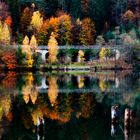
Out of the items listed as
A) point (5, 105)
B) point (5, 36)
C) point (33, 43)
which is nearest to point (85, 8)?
point (33, 43)

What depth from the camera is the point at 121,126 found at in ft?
107

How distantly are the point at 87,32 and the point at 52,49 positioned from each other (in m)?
11.5

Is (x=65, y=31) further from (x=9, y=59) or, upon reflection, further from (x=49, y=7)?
(x=9, y=59)

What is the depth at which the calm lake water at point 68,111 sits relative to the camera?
101 feet

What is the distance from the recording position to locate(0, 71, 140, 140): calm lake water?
3083cm

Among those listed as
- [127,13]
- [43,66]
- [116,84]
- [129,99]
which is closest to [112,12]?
[127,13]

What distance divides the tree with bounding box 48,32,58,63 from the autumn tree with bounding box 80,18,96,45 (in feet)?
28.0

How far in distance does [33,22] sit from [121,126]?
7726cm

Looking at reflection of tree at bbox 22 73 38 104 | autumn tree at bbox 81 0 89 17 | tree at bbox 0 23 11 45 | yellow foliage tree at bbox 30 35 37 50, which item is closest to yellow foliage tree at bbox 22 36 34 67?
yellow foliage tree at bbox 30 35 37 50

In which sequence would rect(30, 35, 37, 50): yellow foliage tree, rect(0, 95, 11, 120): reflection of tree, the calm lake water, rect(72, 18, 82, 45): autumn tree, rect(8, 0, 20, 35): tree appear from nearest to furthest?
the calm lake water, rect(0, 95, 11, 120): reflection of tree, rect(30, 35, 37, 50): yellow foliage tree, rect(72, 18, 82, 45): autumn tree, rect(8, 0, 20, 35): tree

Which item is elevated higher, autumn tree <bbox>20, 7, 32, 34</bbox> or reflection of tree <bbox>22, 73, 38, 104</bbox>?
autumn tree <bbox>20, 7, 32, 34</bbox>

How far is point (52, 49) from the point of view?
100 metres

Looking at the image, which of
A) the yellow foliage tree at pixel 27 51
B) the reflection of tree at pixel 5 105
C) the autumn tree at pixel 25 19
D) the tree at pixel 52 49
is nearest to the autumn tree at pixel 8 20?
the autumn tree at pixel 25 19

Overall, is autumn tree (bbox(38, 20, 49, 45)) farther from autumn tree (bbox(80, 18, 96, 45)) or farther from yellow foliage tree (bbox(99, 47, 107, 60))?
yellow foliage tree (bbox(99, 47, 107, 60))
